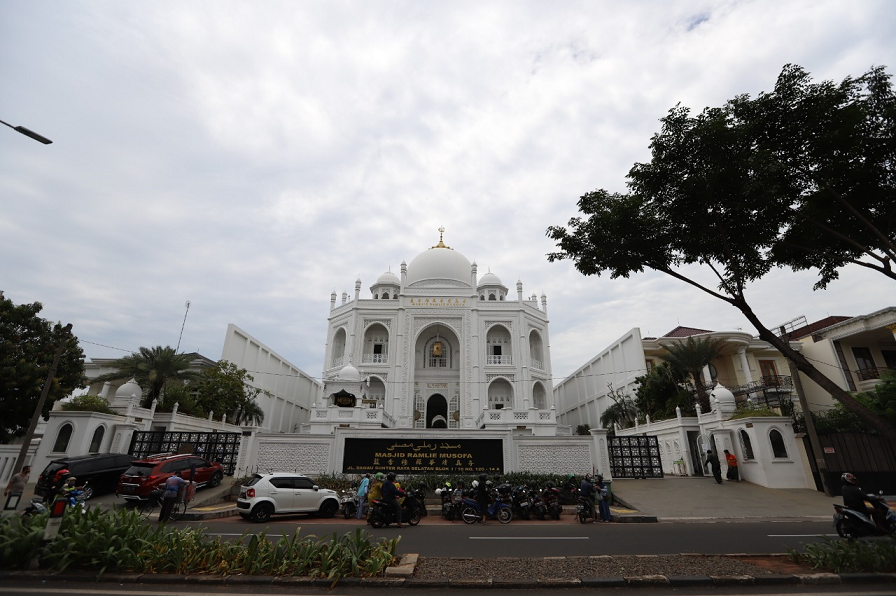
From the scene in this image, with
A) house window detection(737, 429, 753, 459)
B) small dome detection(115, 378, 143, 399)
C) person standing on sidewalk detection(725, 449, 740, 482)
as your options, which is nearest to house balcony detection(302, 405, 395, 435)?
small dome detection(115, 378, 143, 399)

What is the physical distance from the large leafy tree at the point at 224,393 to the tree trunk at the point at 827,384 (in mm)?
23730

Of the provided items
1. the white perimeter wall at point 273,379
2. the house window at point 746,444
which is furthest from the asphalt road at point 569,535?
the white perimeter wall at point 273,379

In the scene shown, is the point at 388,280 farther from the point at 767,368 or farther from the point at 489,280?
the point at 767,368

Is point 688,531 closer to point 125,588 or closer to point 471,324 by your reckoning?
point 125,588

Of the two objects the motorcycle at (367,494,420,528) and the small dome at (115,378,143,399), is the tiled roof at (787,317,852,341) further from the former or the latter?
the small dome at (115,378,143,399)

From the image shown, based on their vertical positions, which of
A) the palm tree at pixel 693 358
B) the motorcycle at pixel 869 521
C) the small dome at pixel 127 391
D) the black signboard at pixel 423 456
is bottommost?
the motorcycle at pixel 869 521

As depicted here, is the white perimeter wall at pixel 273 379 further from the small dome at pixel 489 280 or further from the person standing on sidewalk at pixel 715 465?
the person standing on sidewalk at pixel 715 465

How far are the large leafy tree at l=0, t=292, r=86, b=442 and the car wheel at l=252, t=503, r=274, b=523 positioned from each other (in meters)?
10.7

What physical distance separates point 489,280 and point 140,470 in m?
27.2

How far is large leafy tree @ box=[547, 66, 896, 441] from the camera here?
326 inches

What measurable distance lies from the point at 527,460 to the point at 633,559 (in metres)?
9.42

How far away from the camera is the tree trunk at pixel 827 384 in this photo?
22.9 ft

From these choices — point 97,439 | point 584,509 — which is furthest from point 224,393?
point 584,509

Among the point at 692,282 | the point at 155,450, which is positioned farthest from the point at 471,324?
the point at 692,282
